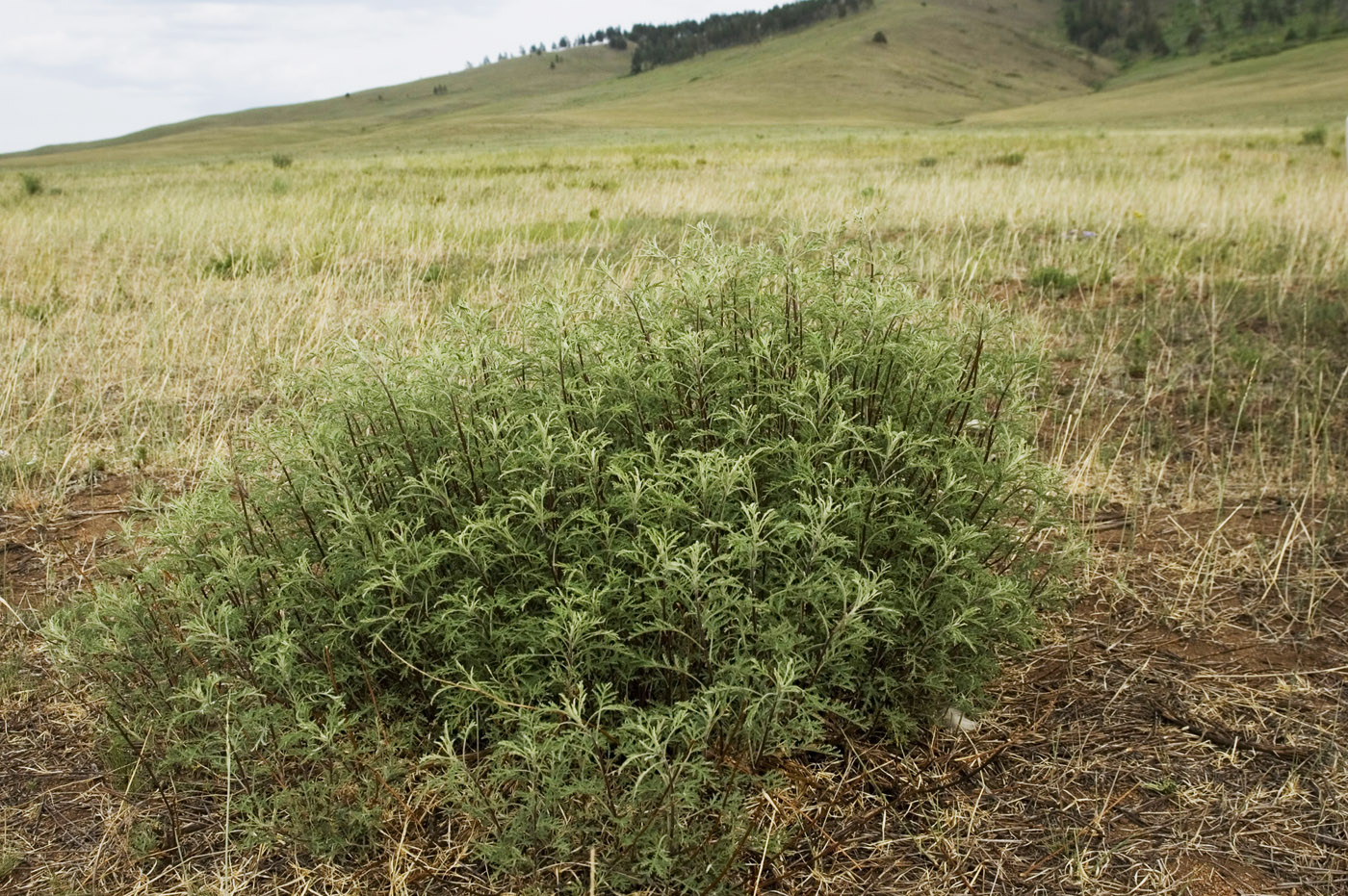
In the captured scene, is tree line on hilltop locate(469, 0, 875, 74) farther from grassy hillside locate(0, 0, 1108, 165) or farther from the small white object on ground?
the small white object on ground

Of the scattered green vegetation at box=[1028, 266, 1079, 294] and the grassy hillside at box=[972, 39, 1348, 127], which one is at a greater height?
the scattered green vegetation at box=[1028, 266, 1079, 294]

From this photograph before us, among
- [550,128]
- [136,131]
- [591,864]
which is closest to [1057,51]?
[550,128]

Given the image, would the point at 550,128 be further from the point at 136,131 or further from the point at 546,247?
the point at 136,131

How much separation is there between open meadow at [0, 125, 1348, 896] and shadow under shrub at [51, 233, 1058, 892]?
0.12m

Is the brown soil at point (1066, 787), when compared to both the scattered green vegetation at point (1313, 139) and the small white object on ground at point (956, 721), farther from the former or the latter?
the scattered green vegetation at point (1313, 139)

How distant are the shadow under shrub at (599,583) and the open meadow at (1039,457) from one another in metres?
0.12

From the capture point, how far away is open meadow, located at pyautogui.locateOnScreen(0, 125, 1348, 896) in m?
2.24

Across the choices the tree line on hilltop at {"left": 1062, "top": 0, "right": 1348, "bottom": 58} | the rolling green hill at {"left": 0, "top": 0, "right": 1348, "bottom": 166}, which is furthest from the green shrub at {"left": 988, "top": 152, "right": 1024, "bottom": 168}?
the tree line on hilltop at {"left": 1062, "top": 0, "right": 1348, "bottom": 58}

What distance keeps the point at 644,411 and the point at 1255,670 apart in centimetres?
223

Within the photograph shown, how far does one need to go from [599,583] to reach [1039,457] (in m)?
2.86

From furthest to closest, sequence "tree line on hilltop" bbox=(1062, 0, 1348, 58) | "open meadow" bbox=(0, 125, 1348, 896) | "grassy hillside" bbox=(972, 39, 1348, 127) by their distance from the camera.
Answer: "tree line on hilltop" bbox=(1062, 0, 1348, 58) → "grassy hillside" bbox=(972, 39, 1348, 127) → "open meadow" bbox=(0, 125, 1348, 896)

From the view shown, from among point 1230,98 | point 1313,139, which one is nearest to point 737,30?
point 1230,98

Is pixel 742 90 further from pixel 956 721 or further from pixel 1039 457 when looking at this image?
pixel 956 721

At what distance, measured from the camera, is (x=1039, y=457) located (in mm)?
4395
